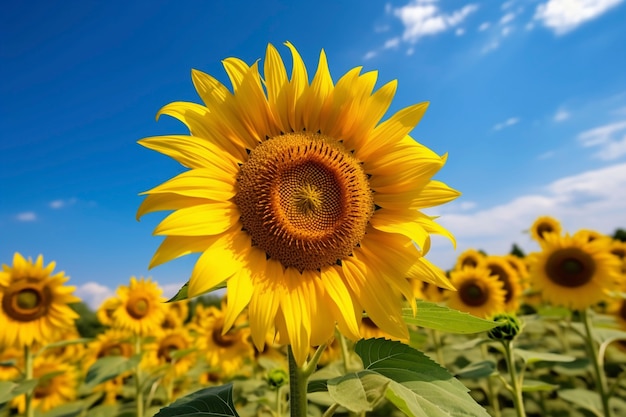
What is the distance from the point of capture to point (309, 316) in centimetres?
181

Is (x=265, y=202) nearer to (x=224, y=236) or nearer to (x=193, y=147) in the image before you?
(x=224, y=236)

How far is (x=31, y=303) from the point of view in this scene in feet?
17.0

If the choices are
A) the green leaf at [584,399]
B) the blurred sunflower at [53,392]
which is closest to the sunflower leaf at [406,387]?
the green leaf at [584,399]

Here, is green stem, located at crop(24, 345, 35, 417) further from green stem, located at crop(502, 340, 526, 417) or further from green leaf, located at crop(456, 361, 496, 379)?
green stem, located at crop(502, 340, 526, 417)

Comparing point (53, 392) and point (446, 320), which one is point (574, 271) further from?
point (53, 392)

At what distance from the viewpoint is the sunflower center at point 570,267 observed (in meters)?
6.16

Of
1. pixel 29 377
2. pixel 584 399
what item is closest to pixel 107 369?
pixel 29 377

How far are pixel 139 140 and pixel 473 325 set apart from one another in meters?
1.50

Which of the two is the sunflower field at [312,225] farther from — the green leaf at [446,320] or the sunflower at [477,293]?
the sunflower at [477,293]

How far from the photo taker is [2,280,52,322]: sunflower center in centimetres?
504

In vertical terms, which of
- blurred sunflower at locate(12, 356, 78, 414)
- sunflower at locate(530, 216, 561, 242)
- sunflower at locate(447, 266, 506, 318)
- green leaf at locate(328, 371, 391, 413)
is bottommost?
green leaf at locate(328, 371, 391, 413)

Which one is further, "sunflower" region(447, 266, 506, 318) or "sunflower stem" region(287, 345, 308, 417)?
"sunflower" region(447, 266, 506, 318)

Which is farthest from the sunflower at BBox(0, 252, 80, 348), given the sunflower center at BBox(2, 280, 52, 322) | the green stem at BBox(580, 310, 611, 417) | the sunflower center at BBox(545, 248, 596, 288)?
the sunflower center at BBox(545, 248, 596, 288)

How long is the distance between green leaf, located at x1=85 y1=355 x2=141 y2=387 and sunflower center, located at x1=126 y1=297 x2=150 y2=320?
1.95m
